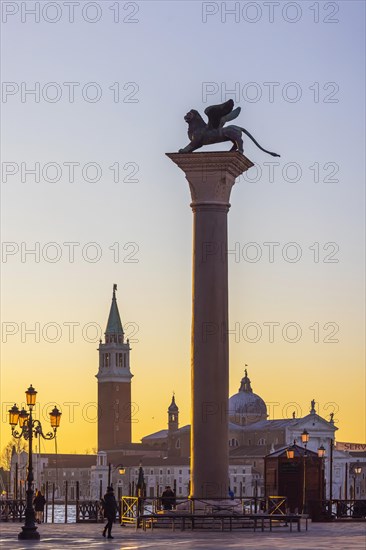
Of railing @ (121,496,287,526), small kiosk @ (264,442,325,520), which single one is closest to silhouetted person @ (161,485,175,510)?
railing @ (121,496,287,526)

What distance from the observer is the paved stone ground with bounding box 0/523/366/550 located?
29.8 m

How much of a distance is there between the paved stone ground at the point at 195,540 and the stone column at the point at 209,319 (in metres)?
1.62

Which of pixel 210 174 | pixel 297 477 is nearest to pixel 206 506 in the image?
pixel 210 174

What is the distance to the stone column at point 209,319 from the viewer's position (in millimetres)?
36219

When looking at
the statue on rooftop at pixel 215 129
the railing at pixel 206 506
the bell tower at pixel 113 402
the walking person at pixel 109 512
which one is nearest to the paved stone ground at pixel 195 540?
the walking person at pixel 109 512

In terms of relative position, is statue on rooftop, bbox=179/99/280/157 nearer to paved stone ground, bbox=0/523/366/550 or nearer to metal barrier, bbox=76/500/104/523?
paved stone ground, bbox=0/523/366/550

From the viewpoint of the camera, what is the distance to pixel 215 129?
38125mm

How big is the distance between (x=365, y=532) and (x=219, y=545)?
25.8ft

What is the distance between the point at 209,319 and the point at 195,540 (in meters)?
6.24

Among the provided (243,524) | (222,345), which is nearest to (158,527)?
(243,524)

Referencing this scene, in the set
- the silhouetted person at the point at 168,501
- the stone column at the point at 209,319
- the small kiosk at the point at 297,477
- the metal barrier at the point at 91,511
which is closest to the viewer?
the stone column at the point at 209,319

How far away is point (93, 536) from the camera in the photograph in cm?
3569

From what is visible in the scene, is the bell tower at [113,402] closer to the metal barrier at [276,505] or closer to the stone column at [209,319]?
the metal barrier at [276,505]

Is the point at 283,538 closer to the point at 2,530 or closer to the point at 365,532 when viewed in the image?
the point at 365,532
